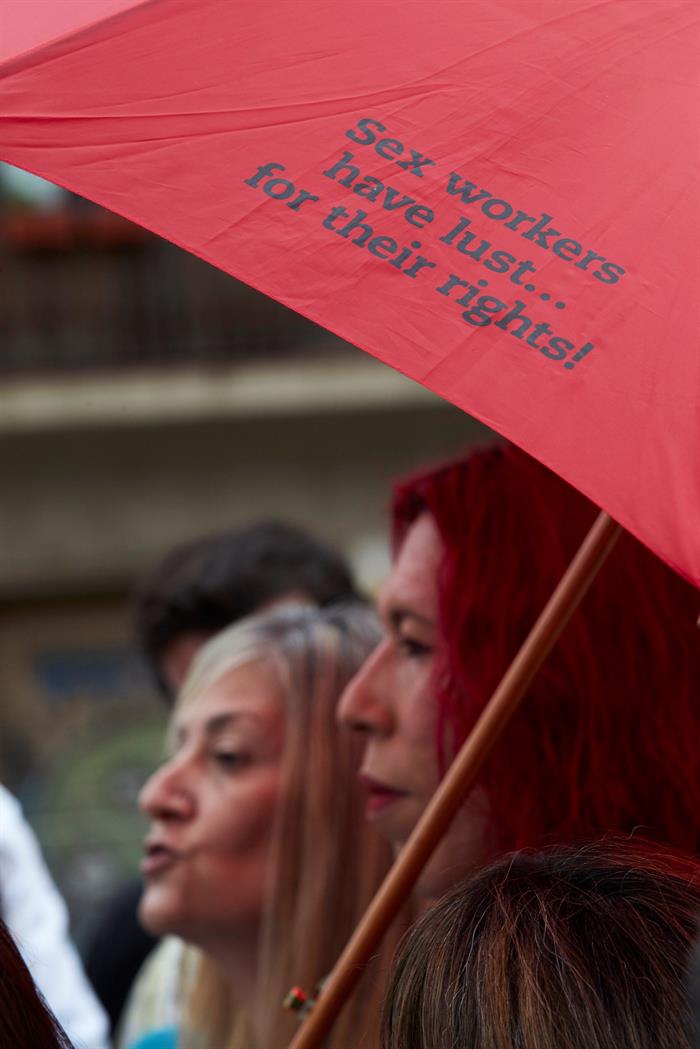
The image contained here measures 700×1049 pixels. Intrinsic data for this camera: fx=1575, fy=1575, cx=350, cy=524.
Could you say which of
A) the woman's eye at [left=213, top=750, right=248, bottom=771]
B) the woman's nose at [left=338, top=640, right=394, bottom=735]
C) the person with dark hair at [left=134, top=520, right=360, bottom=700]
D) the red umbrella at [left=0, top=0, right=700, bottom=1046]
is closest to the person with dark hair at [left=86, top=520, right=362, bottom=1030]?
the person with dark hair at [left=134, top=520, right=360, bottom=700]

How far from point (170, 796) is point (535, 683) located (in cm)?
85

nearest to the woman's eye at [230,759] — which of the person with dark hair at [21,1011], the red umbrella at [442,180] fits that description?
the person with dark hair at [21,1011]

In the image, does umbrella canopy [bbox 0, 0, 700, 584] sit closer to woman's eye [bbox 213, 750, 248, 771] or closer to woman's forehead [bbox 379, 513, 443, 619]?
woman's forehead [bbox 379, 513, 443, 619]

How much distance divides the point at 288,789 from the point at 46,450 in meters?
7.61

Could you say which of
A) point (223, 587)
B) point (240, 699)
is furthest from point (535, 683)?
point (223, 587)

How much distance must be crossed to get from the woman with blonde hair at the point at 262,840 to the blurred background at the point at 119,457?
23.1 ft

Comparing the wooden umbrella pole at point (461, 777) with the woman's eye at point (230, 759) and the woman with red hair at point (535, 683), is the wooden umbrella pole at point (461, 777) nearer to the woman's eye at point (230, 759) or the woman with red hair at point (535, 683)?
the woman with red hair at point (535, 683)

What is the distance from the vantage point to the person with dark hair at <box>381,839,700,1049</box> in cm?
115

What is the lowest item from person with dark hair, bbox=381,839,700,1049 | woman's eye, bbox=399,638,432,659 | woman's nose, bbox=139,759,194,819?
person with dark hair, bbox=381,839,700,1049

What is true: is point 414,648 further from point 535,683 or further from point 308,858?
point 308,858

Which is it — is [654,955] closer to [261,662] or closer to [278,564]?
[261,662]

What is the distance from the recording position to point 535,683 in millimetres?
1984

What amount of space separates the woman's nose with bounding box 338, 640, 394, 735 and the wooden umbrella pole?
1.28 feet

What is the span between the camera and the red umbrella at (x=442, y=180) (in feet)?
4.33
